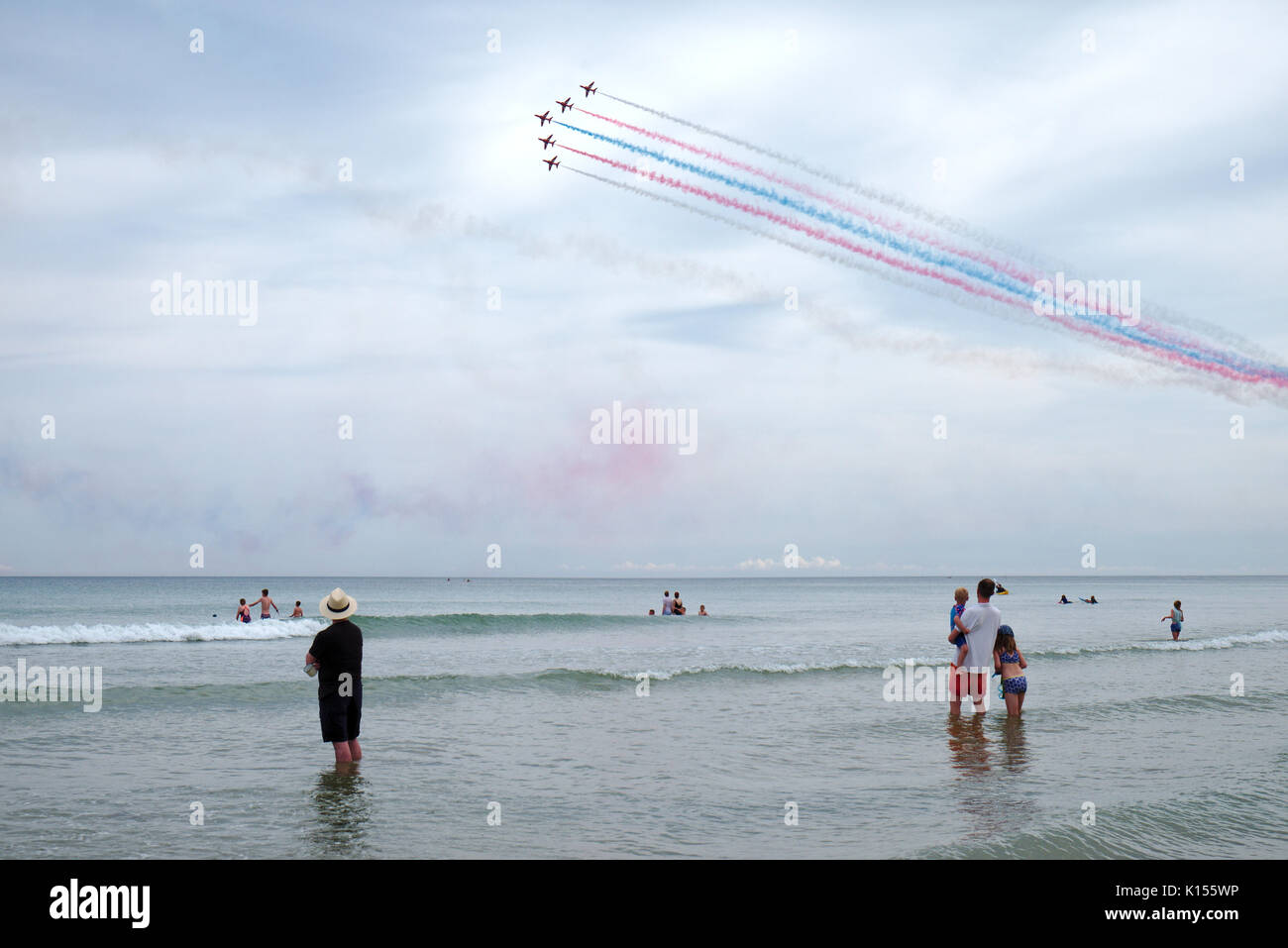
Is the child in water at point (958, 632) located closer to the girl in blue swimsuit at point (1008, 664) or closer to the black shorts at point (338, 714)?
the girl in blue swimsuit at point (1008, 664)

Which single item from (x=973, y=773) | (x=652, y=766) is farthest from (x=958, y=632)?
(x=652, y=766)

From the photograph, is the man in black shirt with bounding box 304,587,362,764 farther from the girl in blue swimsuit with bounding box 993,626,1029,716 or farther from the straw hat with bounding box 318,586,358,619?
the girl in blue swimsuit with bounding box 993,626,1029,716

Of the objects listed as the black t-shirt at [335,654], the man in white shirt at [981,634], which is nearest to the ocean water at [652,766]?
the man in white shirt at [981,634]

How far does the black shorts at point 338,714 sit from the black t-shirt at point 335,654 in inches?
6.0

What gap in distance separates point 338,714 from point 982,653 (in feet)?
27.2

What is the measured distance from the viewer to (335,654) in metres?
9.86

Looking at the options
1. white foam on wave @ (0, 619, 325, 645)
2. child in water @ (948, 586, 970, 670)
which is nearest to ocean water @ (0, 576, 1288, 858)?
child in water @ (948, 586, 970, 670)

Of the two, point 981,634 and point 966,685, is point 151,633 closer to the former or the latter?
point 966,685

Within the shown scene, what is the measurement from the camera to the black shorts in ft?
32.7

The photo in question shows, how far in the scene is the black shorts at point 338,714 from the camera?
9953 mm

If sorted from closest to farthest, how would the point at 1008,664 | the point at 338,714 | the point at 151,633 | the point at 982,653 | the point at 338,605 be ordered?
1. the point at 338,714
2. the point at 338,605
3. the point at 982,653
4. the point at 1008,664
5. the point at 151,633

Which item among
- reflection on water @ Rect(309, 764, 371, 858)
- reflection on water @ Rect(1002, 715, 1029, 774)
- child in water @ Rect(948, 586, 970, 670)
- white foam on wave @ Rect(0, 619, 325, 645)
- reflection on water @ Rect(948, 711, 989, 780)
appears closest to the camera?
reflection on water @ Rect(309, 764, 371, 858)
